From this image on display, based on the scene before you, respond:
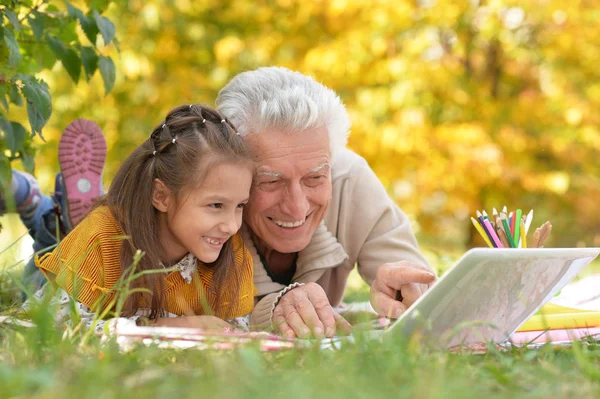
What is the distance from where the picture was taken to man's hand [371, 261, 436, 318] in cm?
219

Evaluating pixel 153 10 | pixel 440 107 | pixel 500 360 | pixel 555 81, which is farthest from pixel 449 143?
pixel 500 360

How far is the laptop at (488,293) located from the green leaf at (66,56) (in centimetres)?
150

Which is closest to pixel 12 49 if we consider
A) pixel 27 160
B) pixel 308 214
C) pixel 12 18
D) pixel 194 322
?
pixel 12 18

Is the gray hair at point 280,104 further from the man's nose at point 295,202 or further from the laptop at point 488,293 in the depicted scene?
the laptop at point 488,293

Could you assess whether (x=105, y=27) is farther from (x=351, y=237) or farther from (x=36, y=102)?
(x=351, y=237)

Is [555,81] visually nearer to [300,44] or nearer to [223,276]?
[300,44]

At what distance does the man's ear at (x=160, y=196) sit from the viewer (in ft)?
7.59

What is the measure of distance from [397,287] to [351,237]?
2.32 ft

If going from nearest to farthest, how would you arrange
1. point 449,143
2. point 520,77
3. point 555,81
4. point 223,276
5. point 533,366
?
point 533,366, point 223,276, point 449,143, point 555,81, point 520,77

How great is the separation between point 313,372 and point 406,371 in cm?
18

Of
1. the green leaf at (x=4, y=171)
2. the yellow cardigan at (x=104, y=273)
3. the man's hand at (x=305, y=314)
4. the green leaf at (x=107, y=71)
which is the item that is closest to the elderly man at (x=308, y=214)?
the man's hand at (x=305, y=314)

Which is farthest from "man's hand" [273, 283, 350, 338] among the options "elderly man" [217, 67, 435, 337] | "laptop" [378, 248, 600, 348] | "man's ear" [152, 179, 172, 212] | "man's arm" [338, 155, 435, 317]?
"man's arm" [338, 155, 435, 317]

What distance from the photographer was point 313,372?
1.34 metres

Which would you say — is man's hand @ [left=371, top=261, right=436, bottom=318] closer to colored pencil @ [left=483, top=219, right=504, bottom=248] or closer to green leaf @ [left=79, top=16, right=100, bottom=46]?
colored pencil @ [left=483, top=219, right=504, bottom=248]
